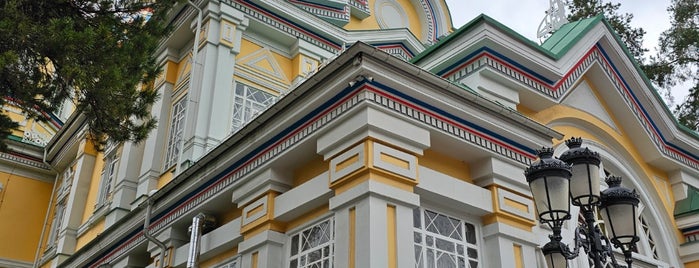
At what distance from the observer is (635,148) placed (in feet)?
35.8

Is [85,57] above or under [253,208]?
above

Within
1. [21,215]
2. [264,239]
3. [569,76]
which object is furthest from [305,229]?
[21,215]

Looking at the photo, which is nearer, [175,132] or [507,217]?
[507,217]

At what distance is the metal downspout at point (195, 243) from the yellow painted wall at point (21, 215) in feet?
39.5

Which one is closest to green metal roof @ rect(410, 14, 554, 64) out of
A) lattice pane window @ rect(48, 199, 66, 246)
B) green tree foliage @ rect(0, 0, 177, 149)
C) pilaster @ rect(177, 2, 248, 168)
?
green tree foliage @ rect(0, 0, 177, 149)

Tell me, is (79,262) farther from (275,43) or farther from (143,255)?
(275,43)

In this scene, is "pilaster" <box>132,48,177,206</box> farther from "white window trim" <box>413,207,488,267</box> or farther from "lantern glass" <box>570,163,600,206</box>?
"lantern glass" <box>570,163,600,206</box>

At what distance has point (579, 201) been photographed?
5703 millimetres

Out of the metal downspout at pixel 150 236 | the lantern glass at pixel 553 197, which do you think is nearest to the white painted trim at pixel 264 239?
the metal downspout at pixel 150 236

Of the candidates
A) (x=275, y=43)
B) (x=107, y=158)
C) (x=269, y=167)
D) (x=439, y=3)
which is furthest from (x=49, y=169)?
(x=269, y=167)

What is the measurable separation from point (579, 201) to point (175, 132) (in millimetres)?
8898

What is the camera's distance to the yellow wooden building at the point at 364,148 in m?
6.71

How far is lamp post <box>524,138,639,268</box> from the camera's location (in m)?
5.39

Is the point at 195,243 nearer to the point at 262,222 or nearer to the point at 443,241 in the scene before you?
the point at 262,222
